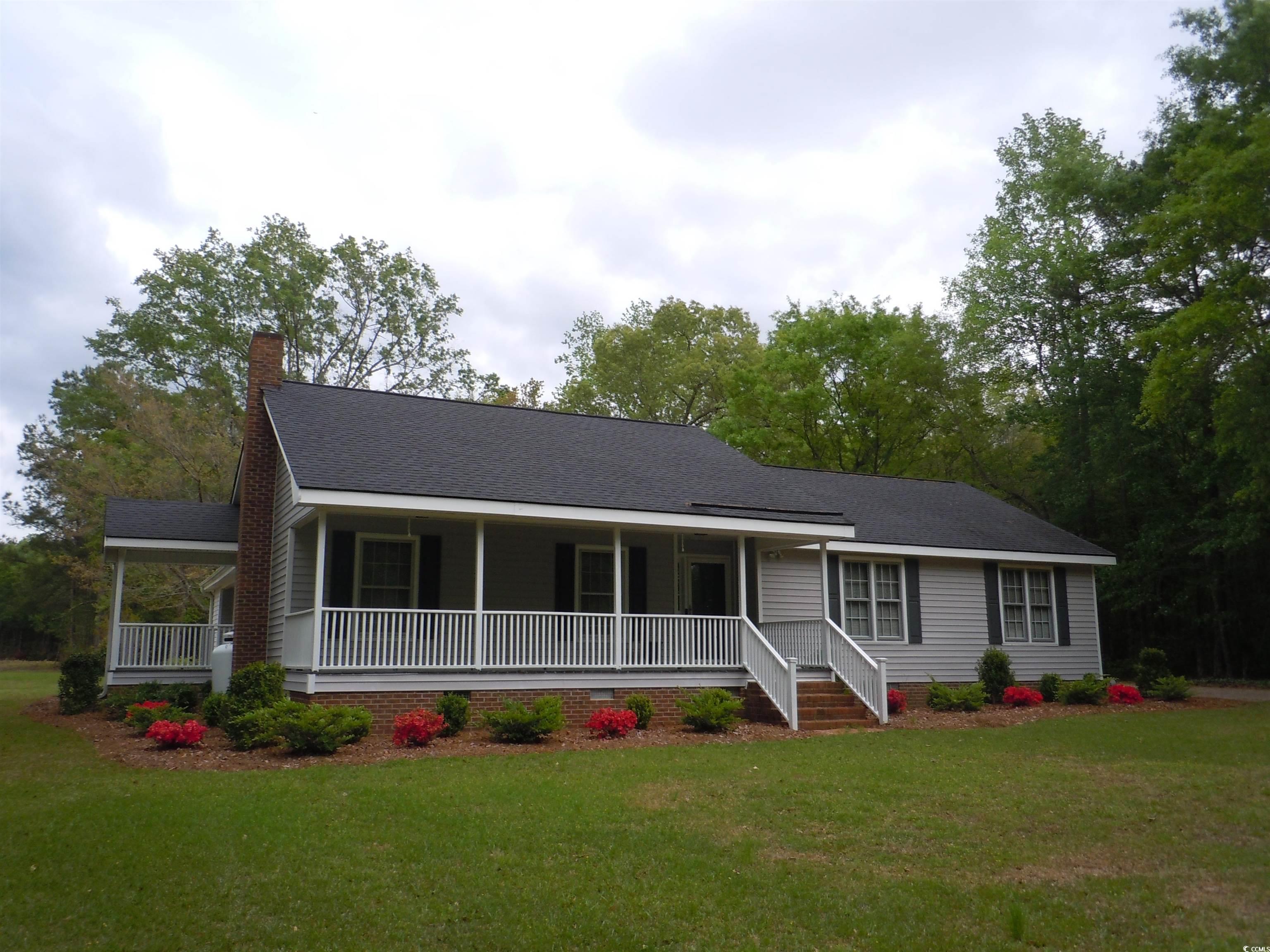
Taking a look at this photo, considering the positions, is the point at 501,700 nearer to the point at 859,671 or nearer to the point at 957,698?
the point at 859,671

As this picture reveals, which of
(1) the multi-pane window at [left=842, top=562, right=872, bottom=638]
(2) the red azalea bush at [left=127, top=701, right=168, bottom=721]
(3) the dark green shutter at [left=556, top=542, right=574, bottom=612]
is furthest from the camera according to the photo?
(1) the multi-pane window at [left=842, top=562, right=872, bottom=638]

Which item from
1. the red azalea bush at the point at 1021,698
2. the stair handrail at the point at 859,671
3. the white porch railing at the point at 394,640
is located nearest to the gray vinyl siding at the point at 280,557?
the white porch railing at the point at 394,640

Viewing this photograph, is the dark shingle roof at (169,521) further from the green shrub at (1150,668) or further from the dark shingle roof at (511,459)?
the green shrub at (1150,668)

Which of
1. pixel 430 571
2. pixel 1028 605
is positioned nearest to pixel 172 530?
pixel 430 571

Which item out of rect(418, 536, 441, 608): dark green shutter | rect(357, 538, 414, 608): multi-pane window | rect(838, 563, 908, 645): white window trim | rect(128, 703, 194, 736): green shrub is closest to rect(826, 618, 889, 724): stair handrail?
Result: rect(838, 563, 908, 645): white window trim

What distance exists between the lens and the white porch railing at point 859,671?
14.9 metres

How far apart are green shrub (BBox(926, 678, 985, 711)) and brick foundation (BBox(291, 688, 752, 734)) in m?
3.97

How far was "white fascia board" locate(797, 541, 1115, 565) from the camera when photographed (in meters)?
18.4

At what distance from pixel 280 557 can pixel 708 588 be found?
7514 mm

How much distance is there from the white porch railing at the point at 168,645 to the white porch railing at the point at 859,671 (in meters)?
10.8

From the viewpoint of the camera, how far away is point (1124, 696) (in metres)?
18.3

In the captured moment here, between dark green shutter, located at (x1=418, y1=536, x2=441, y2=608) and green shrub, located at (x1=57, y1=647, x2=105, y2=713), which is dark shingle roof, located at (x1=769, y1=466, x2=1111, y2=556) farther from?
green shrub, located at (x1=57, y1=647, x2=105, y2=713)

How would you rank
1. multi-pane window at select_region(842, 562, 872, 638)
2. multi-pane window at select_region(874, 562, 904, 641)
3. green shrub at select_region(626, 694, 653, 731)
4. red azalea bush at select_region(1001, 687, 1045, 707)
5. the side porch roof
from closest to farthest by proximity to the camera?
green shrub at select_region(626, 694, 653, 731) < the side porch roof < red azalea bush at select_region(1001, 687, 1045, 707) < multi-pane window at select_region(842, 562, 872, 638) < multi-pane window at select_region(874, 562, 904, 641)

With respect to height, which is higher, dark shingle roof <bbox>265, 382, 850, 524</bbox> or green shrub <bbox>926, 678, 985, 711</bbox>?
dark shingle roof <bbox>265, 382, 850, 524</bbox>
